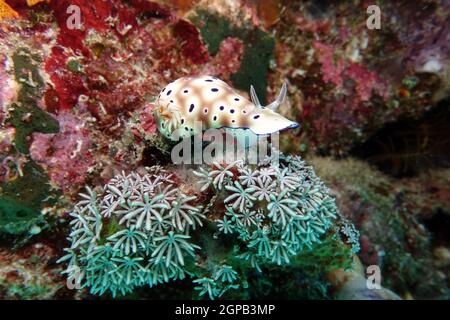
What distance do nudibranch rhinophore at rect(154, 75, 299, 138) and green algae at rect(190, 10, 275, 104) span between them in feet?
3.90

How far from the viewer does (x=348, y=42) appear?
528 centimetres

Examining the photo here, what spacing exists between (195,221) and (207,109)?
0.99 meters

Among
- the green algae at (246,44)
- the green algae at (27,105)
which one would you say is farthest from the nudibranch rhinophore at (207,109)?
the green algae at (246,44)

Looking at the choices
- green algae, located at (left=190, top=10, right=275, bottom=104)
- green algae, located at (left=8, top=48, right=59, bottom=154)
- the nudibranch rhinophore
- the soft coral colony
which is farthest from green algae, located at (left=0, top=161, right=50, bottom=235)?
green algae, located at (left=190, top=10, right=275, bottom=104)

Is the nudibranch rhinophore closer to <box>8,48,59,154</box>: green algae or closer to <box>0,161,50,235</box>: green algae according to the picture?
<box>8,48,59,154</box>: green algae

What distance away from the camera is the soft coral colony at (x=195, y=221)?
2.73 m

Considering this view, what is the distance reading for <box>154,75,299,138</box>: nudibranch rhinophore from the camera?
268 centimetres

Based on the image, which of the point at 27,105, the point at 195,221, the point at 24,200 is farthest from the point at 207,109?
the point at 24,200

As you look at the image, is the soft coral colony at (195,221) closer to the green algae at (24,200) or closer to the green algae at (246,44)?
the green algae at (24,200)

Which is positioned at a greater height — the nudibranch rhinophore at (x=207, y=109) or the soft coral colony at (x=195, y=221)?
the nudibranch rhinophore at (x=207, y=109)

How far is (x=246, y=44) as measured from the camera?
430 cm

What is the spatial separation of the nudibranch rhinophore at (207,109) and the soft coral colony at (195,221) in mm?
370
